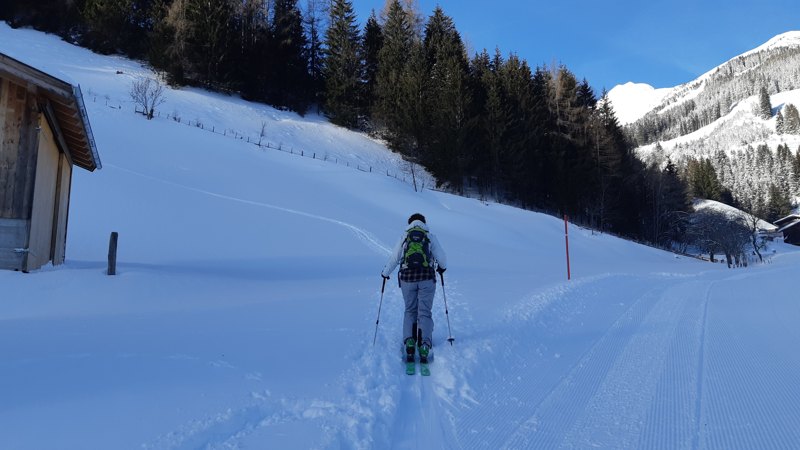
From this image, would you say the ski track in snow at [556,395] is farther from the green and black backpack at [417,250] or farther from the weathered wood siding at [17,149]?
the weathered wood siding at [17,149]

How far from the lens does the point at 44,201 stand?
9.28m

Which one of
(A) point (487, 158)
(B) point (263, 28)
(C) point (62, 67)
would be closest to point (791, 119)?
(A) point (487, 158)

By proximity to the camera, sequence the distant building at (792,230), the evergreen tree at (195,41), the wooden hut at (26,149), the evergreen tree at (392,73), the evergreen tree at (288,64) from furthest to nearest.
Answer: the distant building at (792,230) → the evergreen tree at (288,64) → the evergreen tree at (392,73) → the evergreen tree at (195,41) → the wooden hut at (26,149)

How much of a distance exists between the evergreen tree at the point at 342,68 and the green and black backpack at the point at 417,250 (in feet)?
124

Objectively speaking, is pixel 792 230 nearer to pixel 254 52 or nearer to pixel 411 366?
pixel 254 52

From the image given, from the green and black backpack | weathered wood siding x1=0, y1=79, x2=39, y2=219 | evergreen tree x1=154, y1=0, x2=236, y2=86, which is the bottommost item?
the green and black backpack

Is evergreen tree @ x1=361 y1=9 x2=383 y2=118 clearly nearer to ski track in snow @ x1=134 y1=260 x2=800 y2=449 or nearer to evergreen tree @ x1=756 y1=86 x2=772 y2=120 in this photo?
ski track in snow @ x1=134 y1=260 x2=800 y2=449

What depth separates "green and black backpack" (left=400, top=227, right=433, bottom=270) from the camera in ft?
18.5

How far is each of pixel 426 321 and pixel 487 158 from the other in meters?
35.1

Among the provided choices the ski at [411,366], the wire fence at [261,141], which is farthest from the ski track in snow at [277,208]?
the ski at [411,366]

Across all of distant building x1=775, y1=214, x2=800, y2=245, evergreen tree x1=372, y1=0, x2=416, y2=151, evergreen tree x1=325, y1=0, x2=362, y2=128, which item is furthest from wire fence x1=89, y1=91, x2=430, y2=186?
distant building x1=775, y1=214, x2=800, y2=245

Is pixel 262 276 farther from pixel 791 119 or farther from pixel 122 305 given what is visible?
pixel 791 119

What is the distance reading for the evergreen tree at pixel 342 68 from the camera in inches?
1662

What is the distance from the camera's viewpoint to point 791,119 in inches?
6038
